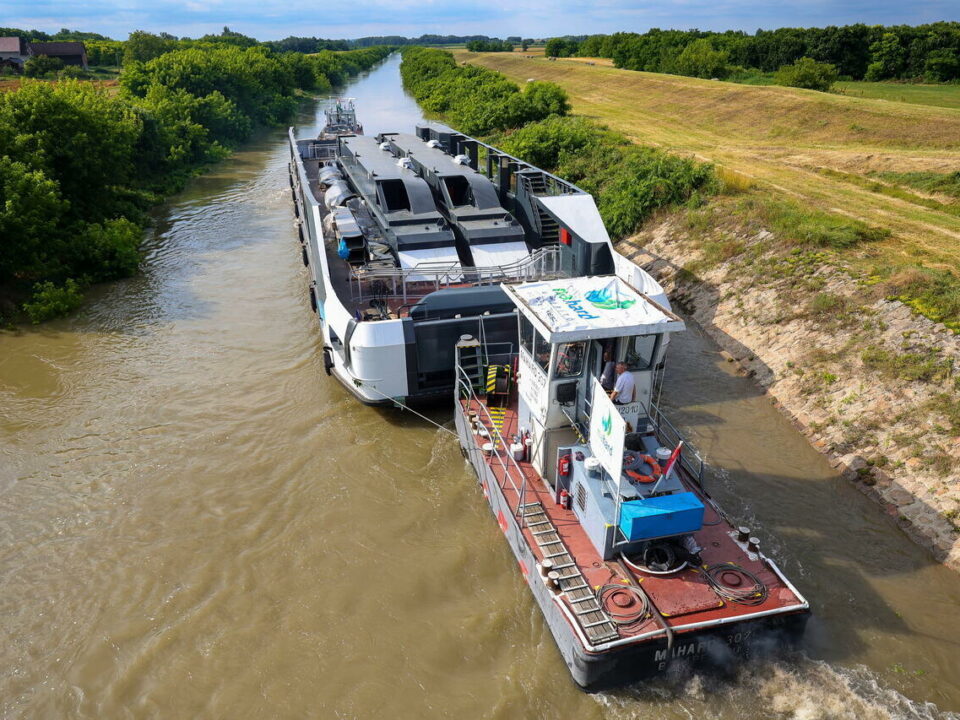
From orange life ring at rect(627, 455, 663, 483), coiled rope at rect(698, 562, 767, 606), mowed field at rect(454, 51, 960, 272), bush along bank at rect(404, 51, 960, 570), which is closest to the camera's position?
coiled rope at rect(698, 562, 767, 606)

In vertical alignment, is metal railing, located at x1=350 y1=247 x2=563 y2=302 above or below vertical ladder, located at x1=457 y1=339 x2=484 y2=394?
above

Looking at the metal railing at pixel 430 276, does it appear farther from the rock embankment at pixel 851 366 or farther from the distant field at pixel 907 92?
the distant field at pixel 907 92

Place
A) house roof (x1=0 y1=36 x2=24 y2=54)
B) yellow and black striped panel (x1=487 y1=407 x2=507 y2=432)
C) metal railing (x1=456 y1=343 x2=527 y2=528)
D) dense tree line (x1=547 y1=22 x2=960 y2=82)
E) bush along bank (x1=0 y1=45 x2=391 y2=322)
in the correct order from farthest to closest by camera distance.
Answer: house roof (x1=0 y1=36 x2=24 y2=54), dense tree line (x1=547 y1=22 x2=960 y2=82), bush along bank (x1=0 y1=45 x2=391 y2=322), yellow and black striped panel (x1=487 y1=407 x2=507 y2=432), metal railing (x1=456 y1=343 x2=527 y2=528)

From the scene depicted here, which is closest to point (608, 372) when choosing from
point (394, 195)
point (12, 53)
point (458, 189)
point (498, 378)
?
point (498, 378)

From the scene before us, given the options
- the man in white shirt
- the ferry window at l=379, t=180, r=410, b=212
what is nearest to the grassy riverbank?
the man in white shirt

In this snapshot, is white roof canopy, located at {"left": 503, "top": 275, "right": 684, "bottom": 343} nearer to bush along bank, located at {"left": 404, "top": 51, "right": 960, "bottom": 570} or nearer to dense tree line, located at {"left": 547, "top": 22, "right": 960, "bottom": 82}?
bush along bank, located at {"left": 404, "top": 51, "right": 960, "bottom": 570}

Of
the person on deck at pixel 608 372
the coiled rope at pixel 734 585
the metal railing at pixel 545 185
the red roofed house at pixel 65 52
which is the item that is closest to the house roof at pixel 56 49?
the red roofed house at pixel 65 52
